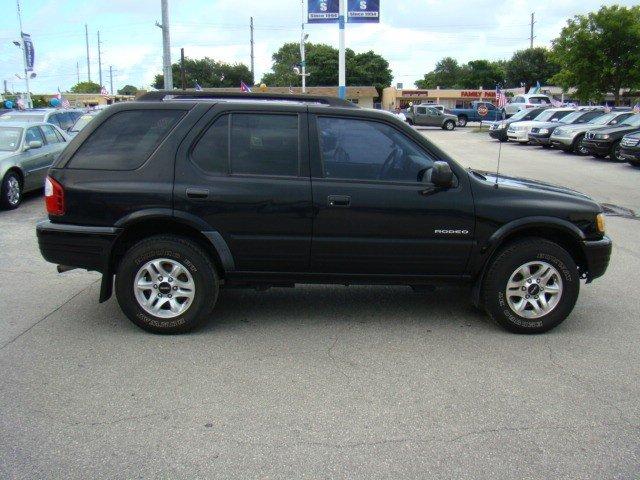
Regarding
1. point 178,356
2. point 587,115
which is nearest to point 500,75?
point 587,115

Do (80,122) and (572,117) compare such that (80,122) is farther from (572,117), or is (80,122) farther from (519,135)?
(572,117)

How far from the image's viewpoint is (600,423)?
3551mm

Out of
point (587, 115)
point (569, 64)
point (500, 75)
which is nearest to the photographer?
point (587, 115)

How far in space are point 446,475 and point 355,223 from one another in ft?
7.18

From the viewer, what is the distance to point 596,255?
503cm

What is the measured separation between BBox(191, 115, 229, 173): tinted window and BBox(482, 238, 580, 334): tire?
2.29 m

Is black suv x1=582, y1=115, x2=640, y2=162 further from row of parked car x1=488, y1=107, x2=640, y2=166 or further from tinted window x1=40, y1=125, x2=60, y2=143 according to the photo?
tinted window x1=40, y1=125, x2=60, y2=143

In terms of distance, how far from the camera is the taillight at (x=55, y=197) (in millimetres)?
4793

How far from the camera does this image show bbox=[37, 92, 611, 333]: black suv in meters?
4.73

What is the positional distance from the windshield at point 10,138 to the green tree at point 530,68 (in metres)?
88.8

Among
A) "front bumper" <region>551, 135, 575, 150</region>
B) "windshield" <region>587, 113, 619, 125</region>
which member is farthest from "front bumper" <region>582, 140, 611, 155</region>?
"windshield" <region>587, 113, 619, 125</region>

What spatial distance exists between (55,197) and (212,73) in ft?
342

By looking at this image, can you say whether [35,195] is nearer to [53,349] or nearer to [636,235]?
[53,349]

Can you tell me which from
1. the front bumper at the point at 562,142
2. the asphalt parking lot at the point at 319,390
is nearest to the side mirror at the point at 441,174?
the asphalt parking lot at the point at 319,390
